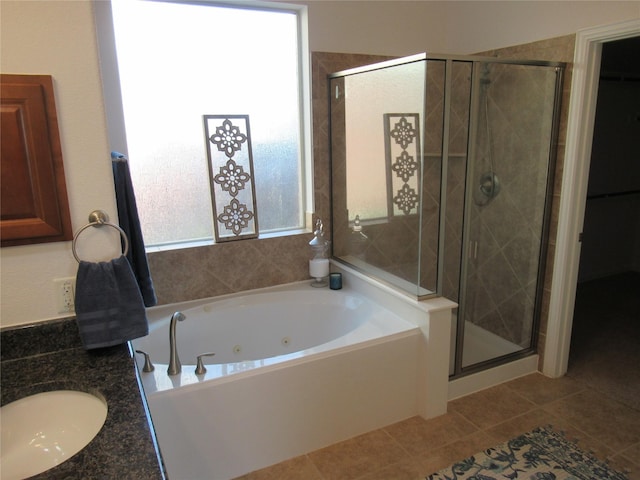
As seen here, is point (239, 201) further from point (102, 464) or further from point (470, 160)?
point (102, 464)

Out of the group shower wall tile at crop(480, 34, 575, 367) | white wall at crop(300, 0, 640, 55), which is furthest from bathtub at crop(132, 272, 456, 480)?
white wall at crop(300, 0, 640, 55)

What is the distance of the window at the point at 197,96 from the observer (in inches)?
104

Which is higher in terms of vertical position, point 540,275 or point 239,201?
point 239,201

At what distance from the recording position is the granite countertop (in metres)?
1.06

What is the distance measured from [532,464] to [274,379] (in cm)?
131

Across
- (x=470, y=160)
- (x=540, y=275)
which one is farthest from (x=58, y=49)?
(x=540, y=275)

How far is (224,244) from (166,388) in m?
1.16

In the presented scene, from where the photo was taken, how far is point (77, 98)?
59.0 inches

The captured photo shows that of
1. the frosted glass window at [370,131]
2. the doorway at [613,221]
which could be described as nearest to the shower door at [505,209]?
the frosted glass window at [370,131]

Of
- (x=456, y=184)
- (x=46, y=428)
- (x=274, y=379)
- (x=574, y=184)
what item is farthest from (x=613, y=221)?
(x=46, y=428)

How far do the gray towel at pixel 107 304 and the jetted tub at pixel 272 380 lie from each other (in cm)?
41

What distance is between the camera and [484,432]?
7.82 feet

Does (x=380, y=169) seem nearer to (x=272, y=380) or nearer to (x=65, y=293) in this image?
(x=272, y=380)

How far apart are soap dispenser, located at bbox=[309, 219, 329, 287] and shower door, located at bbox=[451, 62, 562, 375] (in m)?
0.93
